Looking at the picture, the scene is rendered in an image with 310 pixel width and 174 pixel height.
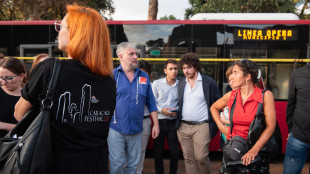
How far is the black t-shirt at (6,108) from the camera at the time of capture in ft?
8.53

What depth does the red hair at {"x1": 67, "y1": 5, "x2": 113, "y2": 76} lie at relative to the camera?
1581 millimetres

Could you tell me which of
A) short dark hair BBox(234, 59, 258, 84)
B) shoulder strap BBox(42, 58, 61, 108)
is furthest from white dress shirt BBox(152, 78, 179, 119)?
shoulder strap BBox(42, 58, 61, 108)

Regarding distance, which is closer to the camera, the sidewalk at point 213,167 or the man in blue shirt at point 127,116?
the man in blue shirt at point 127,116

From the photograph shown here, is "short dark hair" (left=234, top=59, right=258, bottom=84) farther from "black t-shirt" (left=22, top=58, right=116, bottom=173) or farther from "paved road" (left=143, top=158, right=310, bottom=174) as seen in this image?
"paved road" (left=143, top=158, right=310, bottom=174)

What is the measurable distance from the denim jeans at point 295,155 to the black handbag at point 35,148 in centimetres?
289

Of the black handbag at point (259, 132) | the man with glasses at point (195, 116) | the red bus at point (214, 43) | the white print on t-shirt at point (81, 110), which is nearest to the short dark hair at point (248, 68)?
the black handbag at point (259, 132)

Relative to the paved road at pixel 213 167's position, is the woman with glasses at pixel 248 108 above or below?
above

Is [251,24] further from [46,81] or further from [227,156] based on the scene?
[46,81]

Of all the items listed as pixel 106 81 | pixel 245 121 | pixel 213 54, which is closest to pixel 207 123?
pixel 245 121

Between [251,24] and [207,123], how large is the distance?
2.59 m

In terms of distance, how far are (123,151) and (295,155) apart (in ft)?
6.76

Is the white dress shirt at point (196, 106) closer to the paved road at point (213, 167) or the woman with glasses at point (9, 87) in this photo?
the paved road at point (213, 167)

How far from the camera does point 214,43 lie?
5727mm

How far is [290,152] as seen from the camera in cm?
338
